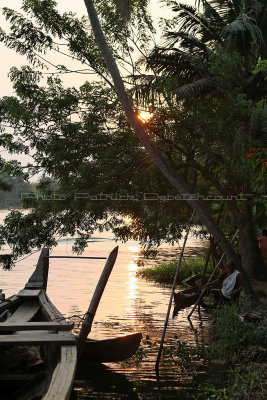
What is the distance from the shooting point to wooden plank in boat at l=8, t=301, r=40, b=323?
36.3 feet

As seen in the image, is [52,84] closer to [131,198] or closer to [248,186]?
[131,198]

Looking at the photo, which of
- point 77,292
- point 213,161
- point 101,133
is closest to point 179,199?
point 213,161

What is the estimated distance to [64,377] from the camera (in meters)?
6.76

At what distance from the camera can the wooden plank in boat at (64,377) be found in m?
5.99

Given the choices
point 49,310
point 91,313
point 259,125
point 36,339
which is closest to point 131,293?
point 259,125

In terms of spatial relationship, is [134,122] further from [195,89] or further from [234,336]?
[234,336]

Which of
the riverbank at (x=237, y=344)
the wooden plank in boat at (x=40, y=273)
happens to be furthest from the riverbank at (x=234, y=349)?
the wooden plank in boat at (x=40, y=273)

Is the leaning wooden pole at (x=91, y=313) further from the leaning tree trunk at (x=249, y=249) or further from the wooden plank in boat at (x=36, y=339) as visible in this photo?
the leaning tree trunk at (x=249, y=249)

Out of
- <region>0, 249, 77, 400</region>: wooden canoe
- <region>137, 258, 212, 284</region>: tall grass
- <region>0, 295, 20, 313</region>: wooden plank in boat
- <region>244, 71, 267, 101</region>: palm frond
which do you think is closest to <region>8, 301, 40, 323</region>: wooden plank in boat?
<region>0, 295, 20, 313</region>: wooden plank in boat

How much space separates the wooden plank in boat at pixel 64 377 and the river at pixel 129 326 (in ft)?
10.6

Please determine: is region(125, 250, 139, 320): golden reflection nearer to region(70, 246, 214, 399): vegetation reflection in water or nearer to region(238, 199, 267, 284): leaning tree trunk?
region(70, 246, 214, 399): vegetation reflection in water

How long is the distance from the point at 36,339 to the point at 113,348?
3954 millimetres

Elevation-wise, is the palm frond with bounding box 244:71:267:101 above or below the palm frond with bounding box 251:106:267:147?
above

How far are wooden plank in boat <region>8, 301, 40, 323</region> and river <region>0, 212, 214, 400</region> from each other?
4.65 feet
